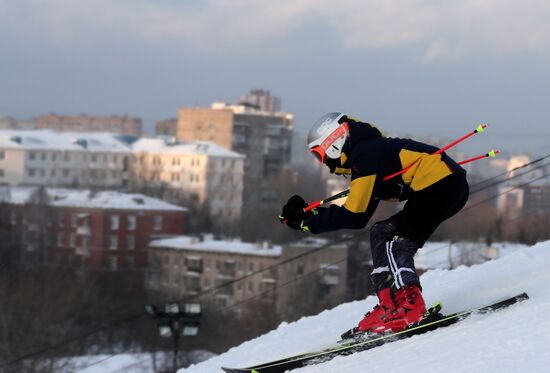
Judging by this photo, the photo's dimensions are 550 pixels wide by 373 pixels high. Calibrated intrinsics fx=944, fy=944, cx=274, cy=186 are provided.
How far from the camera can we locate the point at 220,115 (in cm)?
9456

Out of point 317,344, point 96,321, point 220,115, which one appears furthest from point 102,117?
point 317,344

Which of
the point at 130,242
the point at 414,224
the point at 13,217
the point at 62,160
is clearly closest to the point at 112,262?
the point at 130,242

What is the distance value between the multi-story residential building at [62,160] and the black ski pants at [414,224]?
3002 inches

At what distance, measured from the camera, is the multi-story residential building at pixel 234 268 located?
47.7 m

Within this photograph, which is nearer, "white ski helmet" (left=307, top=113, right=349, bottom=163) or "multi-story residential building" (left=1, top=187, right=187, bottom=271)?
"white ski helmet" (left=307, top=113, right=349, bottom=163)

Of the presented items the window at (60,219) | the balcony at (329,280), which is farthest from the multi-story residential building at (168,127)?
the balcony at (329,280)

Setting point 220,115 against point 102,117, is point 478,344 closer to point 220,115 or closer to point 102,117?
point 220,115

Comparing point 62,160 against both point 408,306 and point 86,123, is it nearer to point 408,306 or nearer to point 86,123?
point 86,123

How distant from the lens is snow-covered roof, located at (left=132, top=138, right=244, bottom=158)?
83375 millimetres

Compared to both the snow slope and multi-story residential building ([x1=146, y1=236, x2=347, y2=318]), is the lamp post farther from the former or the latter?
multi-story residential building ([x1=146, y1=236, x2=347, y2=318])

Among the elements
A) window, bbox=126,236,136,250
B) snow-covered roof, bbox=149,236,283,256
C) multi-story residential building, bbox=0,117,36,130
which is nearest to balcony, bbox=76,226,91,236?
window, bbox=126,236,136,250

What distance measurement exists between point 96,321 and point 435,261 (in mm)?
15995

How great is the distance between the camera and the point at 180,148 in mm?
85000

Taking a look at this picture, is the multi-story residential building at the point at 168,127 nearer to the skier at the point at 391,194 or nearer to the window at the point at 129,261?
the window at the point at 129,261
